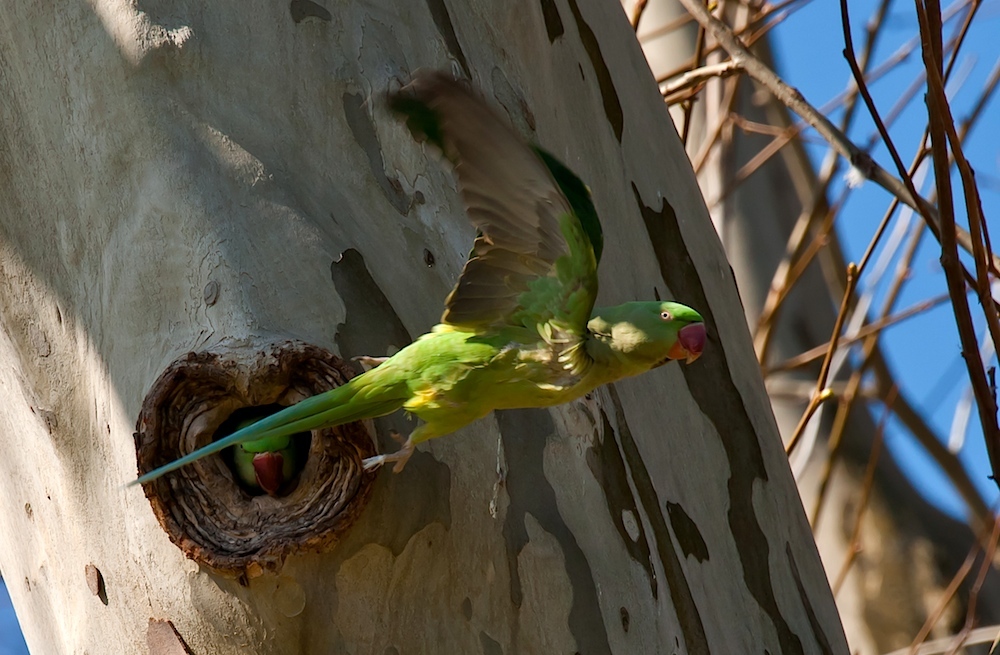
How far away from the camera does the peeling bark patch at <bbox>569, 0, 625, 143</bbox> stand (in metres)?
1.95

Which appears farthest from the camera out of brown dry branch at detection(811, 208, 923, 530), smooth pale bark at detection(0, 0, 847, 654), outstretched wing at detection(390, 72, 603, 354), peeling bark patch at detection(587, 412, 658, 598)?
brown dry branch at detection(811, 208, 923, 530)

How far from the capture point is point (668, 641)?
1.60 m

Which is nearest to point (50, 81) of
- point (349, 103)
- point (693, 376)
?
point (349, 103)

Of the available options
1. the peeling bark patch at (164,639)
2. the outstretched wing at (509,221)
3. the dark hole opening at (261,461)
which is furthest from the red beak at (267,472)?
the outstretched wing at (509,221)

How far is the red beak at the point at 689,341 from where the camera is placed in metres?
1.57

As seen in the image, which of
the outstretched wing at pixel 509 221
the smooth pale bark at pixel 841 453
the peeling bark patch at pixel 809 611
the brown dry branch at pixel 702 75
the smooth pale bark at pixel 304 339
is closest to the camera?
the outstretched wing at pixel 509 221

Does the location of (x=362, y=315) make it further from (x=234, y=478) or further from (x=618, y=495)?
(x=618, y=495)

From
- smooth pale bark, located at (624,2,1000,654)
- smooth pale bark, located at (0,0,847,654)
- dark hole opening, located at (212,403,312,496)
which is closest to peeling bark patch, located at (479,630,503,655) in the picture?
smooth pale bark, located at (0,0,847,654)

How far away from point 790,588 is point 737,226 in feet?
8.32

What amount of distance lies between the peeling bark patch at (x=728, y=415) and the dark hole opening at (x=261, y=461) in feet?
2.47

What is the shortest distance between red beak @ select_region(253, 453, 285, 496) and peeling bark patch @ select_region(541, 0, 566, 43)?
96cm

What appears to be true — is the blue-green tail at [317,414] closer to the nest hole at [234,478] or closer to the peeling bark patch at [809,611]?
the nest hole at [234,478]

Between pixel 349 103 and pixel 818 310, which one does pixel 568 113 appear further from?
pixel 818 310

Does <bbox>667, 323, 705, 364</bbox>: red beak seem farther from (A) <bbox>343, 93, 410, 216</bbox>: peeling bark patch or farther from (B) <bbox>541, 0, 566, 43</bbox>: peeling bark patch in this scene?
(B) <bbox>541, 0, 566, 43</bbox>: peeling bark patch
